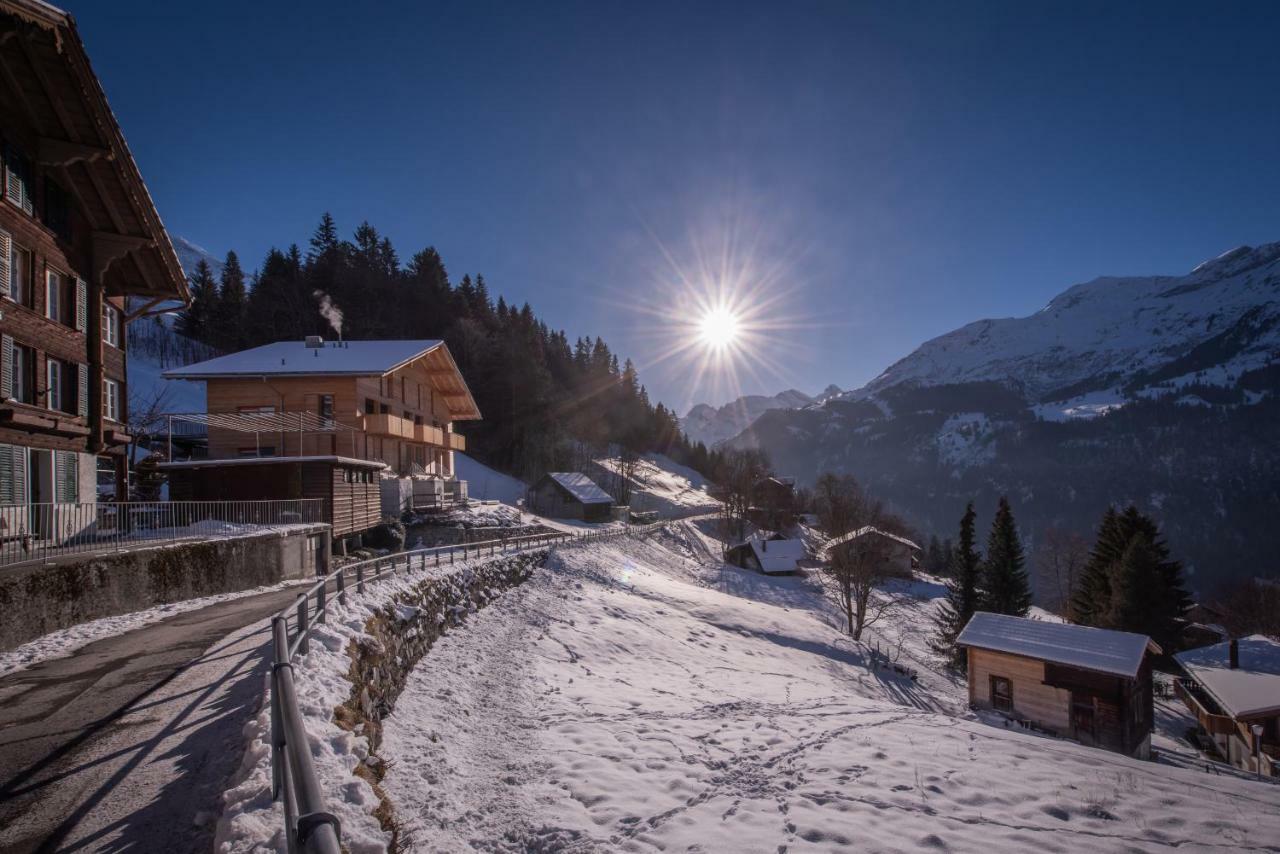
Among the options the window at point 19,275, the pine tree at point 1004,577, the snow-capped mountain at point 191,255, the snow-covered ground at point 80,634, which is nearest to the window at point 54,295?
the window at point 19,275

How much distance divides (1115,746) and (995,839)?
63.0 ft

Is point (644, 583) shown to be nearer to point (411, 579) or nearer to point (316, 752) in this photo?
point (411, 579)

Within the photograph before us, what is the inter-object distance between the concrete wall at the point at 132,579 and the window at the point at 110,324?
9.67m

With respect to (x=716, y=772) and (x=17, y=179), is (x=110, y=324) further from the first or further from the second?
(x=716, y=772)

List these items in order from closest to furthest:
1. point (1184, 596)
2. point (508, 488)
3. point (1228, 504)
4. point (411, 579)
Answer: point (411, 579) → point (1184, 596) → point (508, 488) → point (1228, 504)

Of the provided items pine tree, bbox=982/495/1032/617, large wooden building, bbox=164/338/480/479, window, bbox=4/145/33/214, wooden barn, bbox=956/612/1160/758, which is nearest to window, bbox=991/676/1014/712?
wooden barn, bbox=956/612/1160/758

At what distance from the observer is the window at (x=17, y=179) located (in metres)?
14.6

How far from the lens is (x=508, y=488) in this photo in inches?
2398

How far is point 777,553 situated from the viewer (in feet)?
187

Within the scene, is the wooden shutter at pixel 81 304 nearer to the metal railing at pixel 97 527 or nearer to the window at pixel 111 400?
the window at pixel 111 400

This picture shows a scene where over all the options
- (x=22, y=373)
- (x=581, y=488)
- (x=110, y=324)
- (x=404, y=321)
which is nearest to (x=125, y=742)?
(x=22, y=373)

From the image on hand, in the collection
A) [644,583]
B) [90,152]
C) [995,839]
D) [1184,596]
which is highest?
[90,152]

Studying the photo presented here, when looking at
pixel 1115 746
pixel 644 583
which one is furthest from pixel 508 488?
pixel 1115 746

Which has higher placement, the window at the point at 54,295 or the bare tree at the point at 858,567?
the window at the point at 54,295
